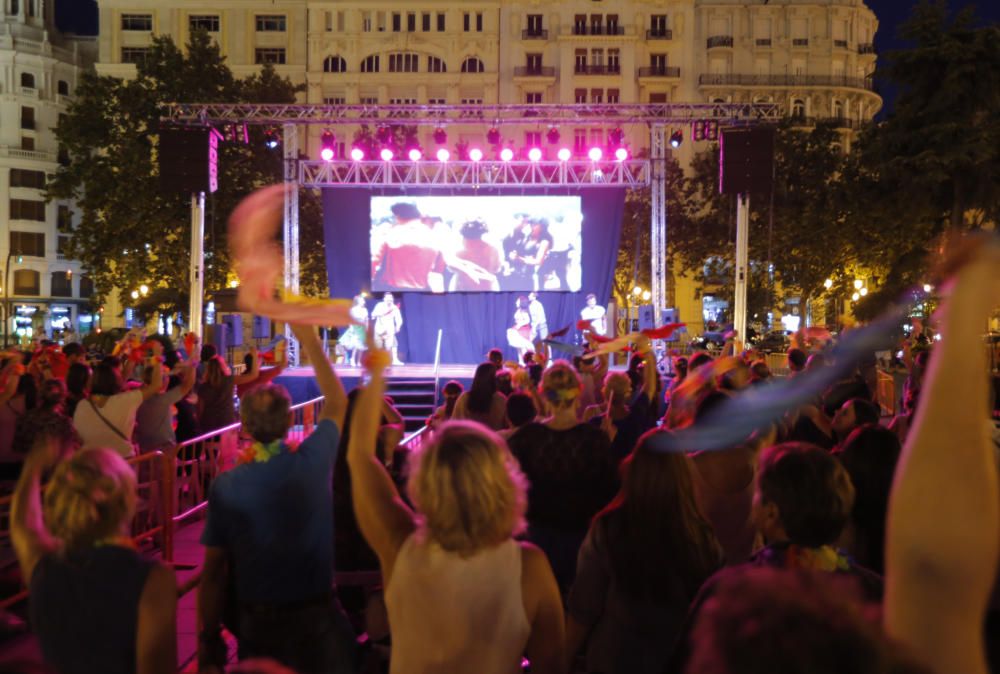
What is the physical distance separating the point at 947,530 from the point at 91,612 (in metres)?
1.98

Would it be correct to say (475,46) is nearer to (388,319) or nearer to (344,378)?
(388,319)

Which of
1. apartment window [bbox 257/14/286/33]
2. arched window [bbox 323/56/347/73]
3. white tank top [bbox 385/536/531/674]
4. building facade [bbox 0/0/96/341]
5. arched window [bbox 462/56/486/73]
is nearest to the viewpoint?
white tank top [bbox 385/536/531/674]

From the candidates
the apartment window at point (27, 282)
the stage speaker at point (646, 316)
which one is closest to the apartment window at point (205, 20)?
the apartment window at point (27, 282)

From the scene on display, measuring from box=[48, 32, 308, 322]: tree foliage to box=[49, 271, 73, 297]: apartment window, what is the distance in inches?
1250

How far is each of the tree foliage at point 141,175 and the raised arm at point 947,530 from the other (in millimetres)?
26484

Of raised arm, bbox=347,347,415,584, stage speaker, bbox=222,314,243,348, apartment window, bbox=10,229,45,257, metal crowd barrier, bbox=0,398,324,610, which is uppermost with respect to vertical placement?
apartment window, bbox=10,229,45,257

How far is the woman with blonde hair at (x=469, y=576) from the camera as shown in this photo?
6.70 feet

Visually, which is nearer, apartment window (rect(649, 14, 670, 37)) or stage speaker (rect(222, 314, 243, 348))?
stage speaker (rect(222, 314, 243, 348))

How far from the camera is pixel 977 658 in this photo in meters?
1.20

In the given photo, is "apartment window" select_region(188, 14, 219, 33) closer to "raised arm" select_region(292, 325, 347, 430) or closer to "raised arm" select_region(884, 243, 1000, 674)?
"raised arm" select_region(292, 325, 347, 430)

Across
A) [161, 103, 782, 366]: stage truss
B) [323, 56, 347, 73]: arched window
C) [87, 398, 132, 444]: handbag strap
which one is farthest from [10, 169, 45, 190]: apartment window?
[87, 398, 132, 444]: handbag strap

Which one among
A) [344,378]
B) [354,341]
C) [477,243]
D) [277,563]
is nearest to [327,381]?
[277,563]

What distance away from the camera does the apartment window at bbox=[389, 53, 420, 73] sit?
153 feet

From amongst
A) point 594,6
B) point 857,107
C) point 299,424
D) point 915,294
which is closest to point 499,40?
point 594,6
